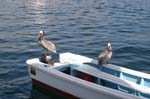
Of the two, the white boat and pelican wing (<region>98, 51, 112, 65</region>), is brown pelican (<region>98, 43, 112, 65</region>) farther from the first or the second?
the white boat

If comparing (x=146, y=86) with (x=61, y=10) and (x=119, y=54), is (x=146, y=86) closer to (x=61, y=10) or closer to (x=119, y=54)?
(x=119, y=54)

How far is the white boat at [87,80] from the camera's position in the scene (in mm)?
15893

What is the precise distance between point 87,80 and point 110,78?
126 centimetres

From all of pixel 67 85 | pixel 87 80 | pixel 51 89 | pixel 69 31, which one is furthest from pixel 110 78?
pixel 69 31

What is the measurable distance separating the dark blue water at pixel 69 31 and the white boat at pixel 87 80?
42.1 inches

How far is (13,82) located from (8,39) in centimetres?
885

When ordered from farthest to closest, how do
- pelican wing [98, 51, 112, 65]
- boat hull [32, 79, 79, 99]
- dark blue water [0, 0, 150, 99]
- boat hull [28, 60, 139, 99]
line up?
1. dark blue water [0, 0, 150, 99]
2. pelican wing [98, 51, 112, 65]
3. boat hull [32, 79, 79, 99]
4. boat hull [28, 60, 139, 99]

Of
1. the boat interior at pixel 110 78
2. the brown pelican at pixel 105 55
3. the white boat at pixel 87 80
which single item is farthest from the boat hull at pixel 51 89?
the brown pelican at pixel 105 55

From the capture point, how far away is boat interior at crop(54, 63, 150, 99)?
16.1m

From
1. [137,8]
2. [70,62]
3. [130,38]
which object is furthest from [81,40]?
[137,8]

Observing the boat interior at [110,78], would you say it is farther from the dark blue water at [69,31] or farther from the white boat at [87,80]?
the dark blue water at [69,31]

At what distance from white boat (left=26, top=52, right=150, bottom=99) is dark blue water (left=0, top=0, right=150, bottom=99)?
1.07m

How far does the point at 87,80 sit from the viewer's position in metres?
17.6

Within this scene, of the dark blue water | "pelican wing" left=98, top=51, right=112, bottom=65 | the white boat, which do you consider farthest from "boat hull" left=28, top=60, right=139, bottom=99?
"pelican wing" left=98, top=51, right=112, bottom=65
